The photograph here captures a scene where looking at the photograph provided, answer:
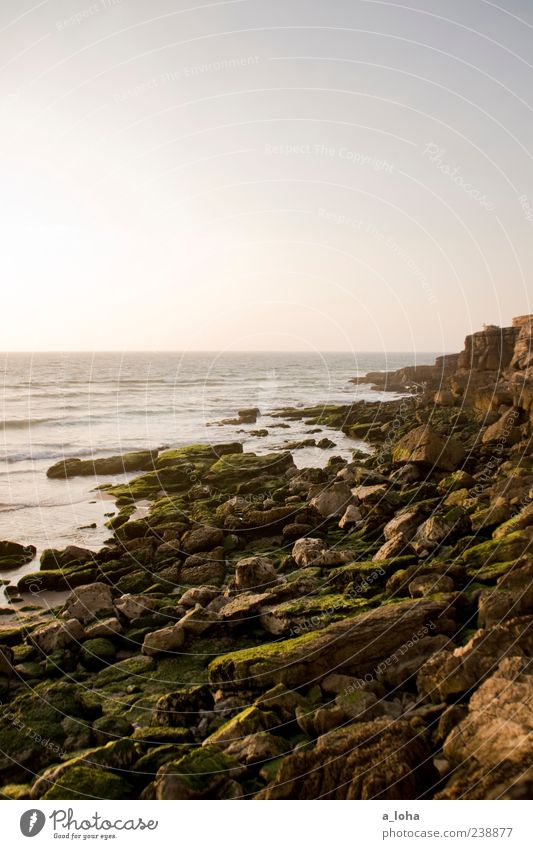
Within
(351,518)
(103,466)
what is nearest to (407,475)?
(351,518)

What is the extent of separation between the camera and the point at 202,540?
15.8m

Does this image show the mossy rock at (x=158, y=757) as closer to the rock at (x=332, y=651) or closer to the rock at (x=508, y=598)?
the rock at (x=332, y=651)

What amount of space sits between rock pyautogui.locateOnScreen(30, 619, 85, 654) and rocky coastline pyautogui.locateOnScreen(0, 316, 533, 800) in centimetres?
5

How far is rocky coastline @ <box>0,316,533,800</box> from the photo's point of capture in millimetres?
A: 6254

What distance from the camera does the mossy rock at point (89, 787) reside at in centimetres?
680

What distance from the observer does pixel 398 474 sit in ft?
63.5

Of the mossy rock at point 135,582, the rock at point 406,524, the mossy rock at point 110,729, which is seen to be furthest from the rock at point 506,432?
the mossy rock at point 110,729

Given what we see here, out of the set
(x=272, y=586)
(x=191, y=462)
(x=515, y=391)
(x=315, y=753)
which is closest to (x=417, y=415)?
(x=515, y=391)

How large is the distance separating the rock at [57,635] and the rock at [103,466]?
18895 millimetres

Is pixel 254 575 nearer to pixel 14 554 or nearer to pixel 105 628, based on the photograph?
pixel 105 628

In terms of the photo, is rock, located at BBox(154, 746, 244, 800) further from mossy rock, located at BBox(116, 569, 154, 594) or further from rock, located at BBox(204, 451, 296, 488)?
rock, located at BBox(204, 451, 296, 488)

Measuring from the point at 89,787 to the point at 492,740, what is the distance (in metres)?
4.95
